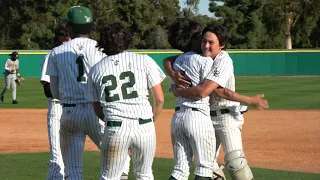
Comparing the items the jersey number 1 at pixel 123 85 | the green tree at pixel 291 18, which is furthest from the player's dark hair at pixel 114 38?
the green tree at pixel 291 18

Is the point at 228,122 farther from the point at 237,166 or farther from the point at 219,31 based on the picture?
the point at 219,31

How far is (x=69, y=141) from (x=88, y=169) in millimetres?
3285

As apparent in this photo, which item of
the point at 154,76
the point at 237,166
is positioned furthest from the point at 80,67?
the point at 237,166

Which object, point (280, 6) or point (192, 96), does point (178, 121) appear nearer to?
point (192, 96)

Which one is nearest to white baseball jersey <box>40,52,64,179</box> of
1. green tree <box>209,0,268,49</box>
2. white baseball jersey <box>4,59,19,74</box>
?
white baseball jersey <box>4,59,19,74</box>

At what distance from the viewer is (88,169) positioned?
9555 millimetres

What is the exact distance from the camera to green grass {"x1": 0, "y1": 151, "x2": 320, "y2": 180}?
8.95m

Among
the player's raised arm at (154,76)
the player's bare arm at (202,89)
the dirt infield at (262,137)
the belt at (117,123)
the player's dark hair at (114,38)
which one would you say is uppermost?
the player's dark hair at (114,38)

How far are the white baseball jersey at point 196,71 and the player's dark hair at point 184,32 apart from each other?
0.16 meters

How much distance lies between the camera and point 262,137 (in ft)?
46.3

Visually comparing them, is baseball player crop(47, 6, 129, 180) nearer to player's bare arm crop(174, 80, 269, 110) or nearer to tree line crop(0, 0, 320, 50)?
player's bare arm crop(174, 80, 269, 110)

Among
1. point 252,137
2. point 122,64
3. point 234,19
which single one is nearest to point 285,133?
point 252,137

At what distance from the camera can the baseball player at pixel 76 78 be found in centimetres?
619

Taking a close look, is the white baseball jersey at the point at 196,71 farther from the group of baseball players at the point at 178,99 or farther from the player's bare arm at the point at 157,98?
the player's bare arm at the point at 157,98
